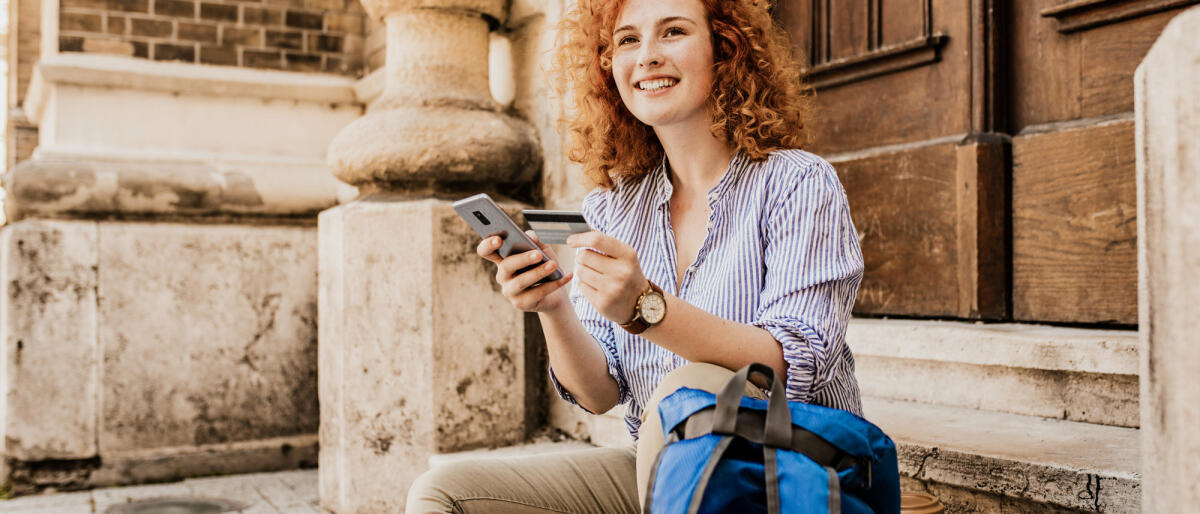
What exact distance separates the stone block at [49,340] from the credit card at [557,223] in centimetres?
327

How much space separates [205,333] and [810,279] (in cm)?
342

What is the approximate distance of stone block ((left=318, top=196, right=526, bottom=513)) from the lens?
306cm

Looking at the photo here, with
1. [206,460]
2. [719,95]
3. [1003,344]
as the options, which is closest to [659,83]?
[719,95]

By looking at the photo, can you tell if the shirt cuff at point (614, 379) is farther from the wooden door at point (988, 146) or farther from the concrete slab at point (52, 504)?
the concrete slab at point (52, 504)

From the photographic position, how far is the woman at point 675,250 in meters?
1.41

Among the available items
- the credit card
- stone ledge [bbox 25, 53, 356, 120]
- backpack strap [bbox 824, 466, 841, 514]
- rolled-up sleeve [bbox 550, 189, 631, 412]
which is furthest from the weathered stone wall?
backpack strap [bbox 824, 466, 841, 514]

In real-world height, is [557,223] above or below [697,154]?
below

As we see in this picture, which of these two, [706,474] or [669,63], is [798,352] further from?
[669,63]

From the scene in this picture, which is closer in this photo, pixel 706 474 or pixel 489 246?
pixel 706 474

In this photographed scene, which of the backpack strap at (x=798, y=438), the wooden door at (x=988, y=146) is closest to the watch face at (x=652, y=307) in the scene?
the backpack strap at (x=798, y=438)

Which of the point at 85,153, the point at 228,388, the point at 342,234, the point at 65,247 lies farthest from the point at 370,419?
the point at 85,153

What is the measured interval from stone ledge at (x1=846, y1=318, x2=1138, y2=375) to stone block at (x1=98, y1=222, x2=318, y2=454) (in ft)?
8.71

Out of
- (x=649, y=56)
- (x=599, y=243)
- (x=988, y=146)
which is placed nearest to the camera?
(x=599, y=243)

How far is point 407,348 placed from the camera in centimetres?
307
